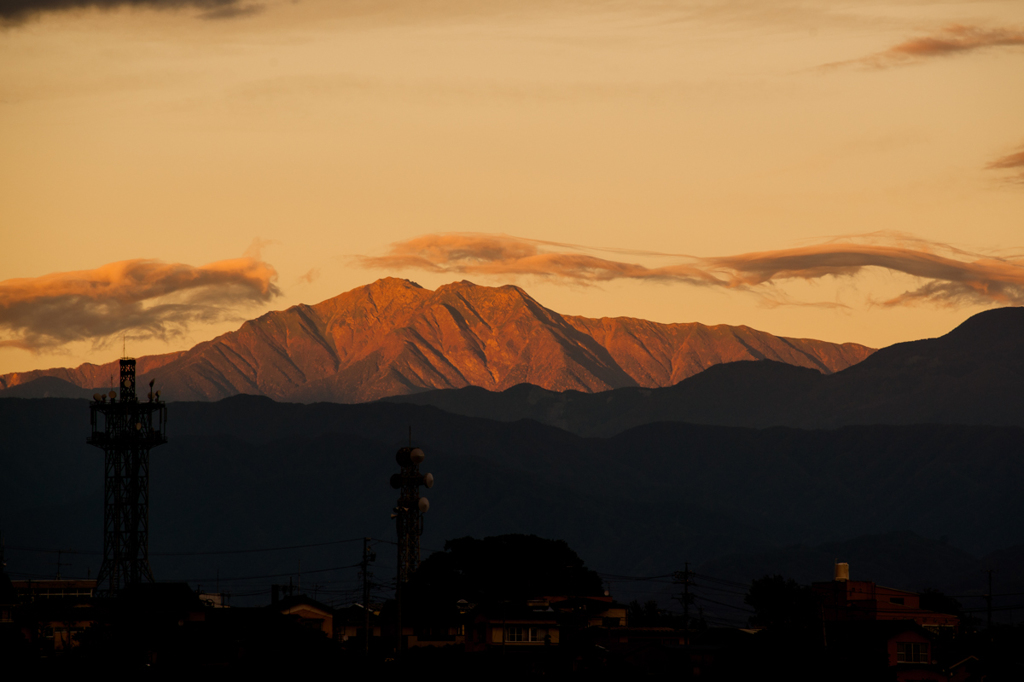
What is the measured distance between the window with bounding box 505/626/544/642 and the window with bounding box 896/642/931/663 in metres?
27.3

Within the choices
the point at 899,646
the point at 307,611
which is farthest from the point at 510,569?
the point at 899,646

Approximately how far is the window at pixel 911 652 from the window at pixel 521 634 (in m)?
27.3

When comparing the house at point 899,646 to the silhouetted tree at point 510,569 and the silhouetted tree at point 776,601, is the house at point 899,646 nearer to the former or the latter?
the silhouetted tree at point 776,601

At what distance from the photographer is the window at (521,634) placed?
104 meters

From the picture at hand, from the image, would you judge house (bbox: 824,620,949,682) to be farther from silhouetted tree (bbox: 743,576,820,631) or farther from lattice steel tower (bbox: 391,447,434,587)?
lattice steel tower (bbox: 391,447,434,587)

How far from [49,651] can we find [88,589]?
55164 millimetres

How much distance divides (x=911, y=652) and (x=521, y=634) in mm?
29051

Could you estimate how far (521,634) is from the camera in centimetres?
10400

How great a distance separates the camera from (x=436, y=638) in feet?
359

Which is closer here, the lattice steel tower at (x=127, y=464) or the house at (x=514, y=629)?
the house at (x=514, y=629)

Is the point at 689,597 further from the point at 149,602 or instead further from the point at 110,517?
the point at 110,517

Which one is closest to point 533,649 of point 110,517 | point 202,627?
point 202,627

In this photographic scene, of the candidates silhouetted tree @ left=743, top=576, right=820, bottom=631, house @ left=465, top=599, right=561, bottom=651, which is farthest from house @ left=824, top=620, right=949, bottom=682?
silhouetted tree @ left=743, top=576, right=820, bottom=631

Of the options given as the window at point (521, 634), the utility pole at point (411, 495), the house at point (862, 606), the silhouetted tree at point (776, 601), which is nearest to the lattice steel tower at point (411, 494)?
the utility pole at point (411, 495)
